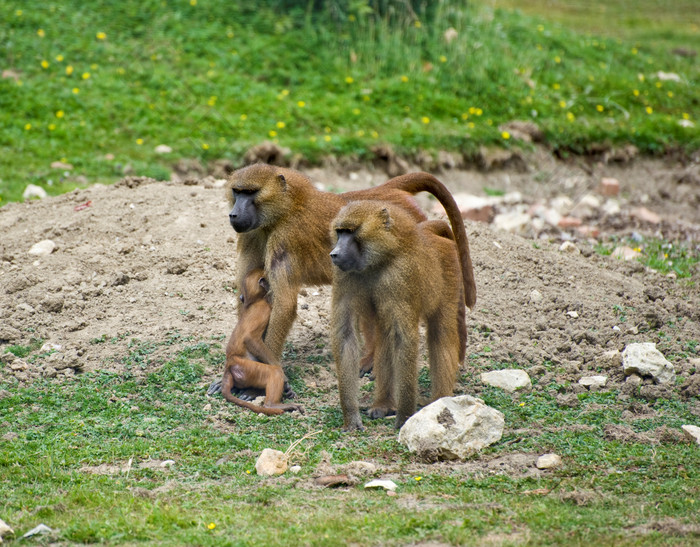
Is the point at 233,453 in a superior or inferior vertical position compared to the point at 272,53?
inferior

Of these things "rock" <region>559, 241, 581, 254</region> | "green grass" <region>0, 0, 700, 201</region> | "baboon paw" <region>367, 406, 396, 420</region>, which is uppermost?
"green grass" <region>0, 0, 700, 201</region>

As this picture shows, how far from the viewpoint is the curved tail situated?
21.6 feet

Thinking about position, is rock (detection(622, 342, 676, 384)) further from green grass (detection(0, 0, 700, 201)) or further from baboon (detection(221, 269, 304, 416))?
green grass (detection(0, 0, 700, 201))

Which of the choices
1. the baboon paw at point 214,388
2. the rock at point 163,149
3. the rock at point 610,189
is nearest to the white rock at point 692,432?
the baboon paw at point 214,388

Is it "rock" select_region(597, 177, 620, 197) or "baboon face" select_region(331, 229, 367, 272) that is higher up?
"baboon face" select_region(331, 229, 367, 272)

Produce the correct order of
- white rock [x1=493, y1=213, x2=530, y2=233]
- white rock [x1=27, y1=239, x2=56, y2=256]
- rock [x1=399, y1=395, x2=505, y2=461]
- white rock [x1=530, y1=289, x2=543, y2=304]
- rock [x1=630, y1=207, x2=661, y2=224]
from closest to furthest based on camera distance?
rock [x1=399, y1=395, x2=505, y2=461] < white rock [x1=530, y1=289, x2=543, y2=304] < white rock [x1=27, y1=239, x2=56, y2=256] < white rock [x1=493, y1=213, x2=530, y2=233] < rock [x1=630, y1=207, x2=661, y2=224]

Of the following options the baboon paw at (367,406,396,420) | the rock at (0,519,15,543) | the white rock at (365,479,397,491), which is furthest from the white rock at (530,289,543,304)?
the rock at (0,519,15,543)

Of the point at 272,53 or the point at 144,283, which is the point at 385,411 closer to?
the point at 144,283

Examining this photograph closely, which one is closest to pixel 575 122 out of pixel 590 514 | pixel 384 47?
pixel 384 47

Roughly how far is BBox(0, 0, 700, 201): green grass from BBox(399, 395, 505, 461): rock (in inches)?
281

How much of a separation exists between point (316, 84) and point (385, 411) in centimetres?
878

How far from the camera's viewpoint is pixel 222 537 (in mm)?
4262

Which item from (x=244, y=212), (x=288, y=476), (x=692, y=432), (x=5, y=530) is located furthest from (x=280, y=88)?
(x=5, y=530)

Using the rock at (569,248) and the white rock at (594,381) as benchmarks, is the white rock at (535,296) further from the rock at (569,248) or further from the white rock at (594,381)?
the rock at (569,248)
